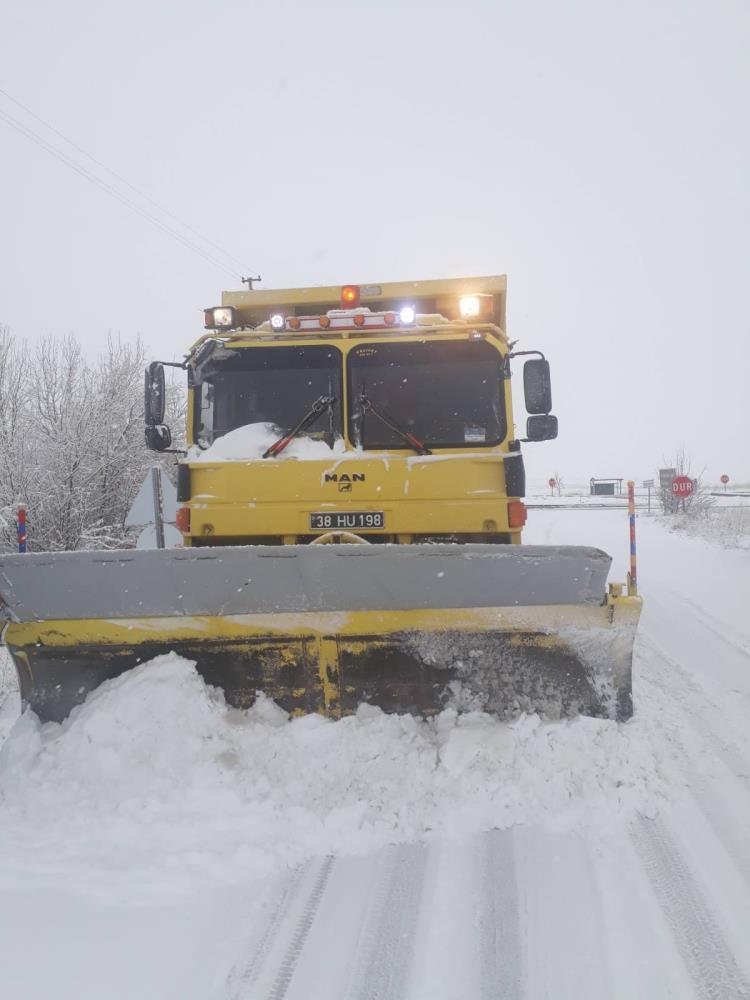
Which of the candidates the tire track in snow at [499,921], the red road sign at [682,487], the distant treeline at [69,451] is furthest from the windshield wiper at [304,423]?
the red road sign at [682,487]

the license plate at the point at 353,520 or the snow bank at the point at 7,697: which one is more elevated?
the license plate at the point at 353,520

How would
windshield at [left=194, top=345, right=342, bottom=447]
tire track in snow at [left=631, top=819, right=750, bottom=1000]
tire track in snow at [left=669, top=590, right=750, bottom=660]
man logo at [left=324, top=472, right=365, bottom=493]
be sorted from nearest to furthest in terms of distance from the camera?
1. tire track in snow at [left=631, top=819, right=750, bottom=1000]
2. man logo at [left=324, top=472, right=365, bottom=493]
3. windshield at [left=194, top=345, right=342, bottom=447]
4. tire track in snow at [left=669, top=590, right=750, bottom=660]

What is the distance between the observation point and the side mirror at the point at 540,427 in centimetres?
470

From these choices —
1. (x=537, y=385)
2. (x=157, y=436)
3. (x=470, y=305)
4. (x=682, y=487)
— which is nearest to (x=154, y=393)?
(x=157, y=436)

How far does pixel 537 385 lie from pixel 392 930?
361 cm

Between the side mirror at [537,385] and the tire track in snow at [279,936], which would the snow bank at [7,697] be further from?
the side mirror at [537,385]

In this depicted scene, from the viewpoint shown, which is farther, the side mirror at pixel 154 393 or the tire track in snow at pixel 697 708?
the side mirror at pixel 154 393

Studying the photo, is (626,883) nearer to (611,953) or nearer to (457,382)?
(611,953)

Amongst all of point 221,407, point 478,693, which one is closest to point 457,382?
point 221,407

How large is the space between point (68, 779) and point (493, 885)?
1921mm

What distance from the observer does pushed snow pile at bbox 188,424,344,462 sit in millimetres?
4445

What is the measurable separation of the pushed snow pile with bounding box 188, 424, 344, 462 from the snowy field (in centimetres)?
172

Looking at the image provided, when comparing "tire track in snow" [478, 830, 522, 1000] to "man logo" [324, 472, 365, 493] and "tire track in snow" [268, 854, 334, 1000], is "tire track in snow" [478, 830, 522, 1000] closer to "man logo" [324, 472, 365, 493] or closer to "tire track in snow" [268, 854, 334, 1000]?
"tire track in snow" [268, 854, 334, 1000]

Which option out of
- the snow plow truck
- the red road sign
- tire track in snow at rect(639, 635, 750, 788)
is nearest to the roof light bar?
the snow plow truck
